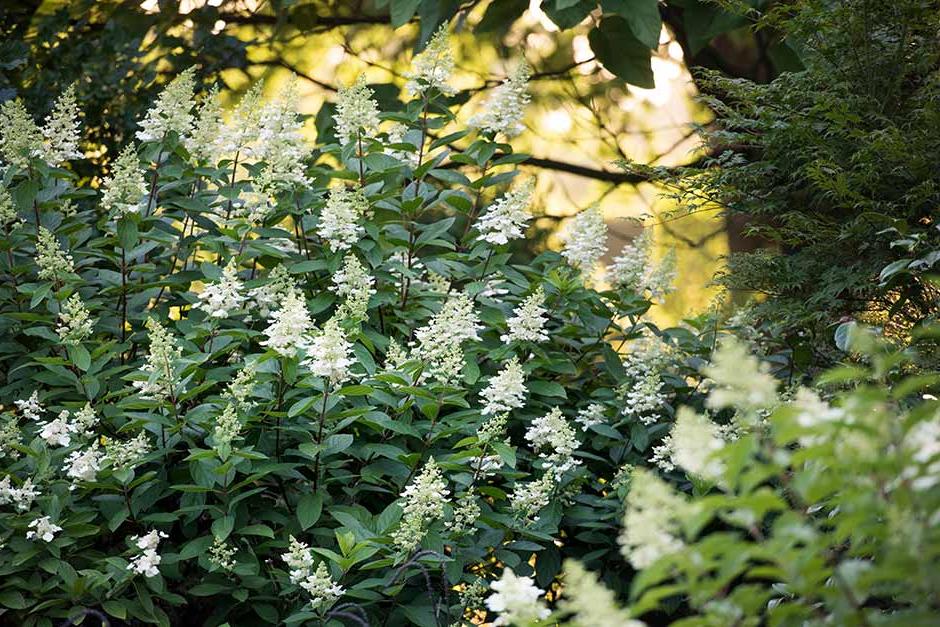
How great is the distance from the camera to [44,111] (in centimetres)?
438

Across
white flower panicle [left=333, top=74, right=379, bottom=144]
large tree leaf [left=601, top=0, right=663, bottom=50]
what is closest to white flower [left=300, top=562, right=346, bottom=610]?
white flower panicle [left=333, top=74, right=379, bottom=144]

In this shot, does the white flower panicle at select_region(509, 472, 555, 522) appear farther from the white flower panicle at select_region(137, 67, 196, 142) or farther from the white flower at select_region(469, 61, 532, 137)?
the white flower panicle at select_region(137, 67, 196, 142)

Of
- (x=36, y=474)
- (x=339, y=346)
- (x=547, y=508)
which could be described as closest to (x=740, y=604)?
(x=339, y=346)

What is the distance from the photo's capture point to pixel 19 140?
2.99 metres

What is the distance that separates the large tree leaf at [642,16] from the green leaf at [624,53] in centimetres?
46

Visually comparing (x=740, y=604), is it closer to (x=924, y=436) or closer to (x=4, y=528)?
A: (x=924, y=436)

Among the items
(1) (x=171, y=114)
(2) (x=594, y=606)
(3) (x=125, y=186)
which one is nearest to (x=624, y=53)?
(1) (x=171, y=114)

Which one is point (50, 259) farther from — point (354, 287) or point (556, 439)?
point (556, 439)

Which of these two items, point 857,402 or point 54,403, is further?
point 54,403

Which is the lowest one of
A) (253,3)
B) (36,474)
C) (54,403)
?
(36,474)

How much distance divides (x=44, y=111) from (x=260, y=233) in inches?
73.9

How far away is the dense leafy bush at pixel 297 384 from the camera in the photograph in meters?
2.52

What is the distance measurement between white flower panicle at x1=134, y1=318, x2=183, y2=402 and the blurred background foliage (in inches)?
85.3

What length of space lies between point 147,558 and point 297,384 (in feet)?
1.73
